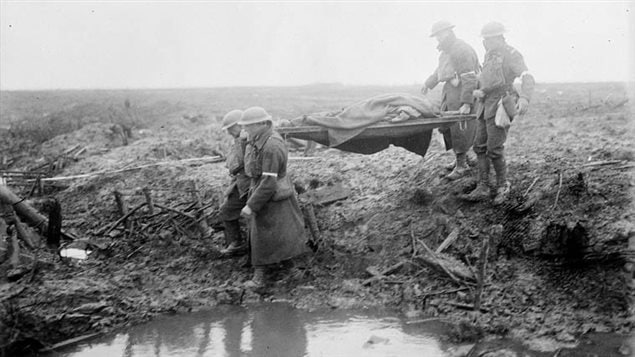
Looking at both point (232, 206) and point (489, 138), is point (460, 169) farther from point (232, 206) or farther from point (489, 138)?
point (232, 206)

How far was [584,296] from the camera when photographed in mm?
5047

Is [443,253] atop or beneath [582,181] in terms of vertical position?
beneath

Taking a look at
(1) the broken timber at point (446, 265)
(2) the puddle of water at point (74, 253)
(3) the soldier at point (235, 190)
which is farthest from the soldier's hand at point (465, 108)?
(2) the puddle of water at point (74, 253)

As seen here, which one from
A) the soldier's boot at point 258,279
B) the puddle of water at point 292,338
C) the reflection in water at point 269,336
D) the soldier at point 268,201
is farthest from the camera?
the soldier's boot at point 258,279

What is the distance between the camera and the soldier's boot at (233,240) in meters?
6.54

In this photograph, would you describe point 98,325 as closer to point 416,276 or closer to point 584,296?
point 416,276

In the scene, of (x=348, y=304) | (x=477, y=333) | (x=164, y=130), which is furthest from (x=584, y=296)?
(x=164, y=130)

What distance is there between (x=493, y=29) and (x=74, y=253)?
588 cm

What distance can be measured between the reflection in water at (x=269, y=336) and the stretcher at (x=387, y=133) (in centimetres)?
186

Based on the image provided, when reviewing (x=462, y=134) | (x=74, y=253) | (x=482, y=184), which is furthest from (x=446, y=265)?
(x=74, y=253)

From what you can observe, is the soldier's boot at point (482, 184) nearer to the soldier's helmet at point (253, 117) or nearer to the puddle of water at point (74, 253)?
the soldier's helmet at point (253, 117)

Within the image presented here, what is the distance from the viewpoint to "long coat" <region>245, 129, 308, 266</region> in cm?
561

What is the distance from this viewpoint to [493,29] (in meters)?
6.04

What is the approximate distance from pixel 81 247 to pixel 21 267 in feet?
4.15
